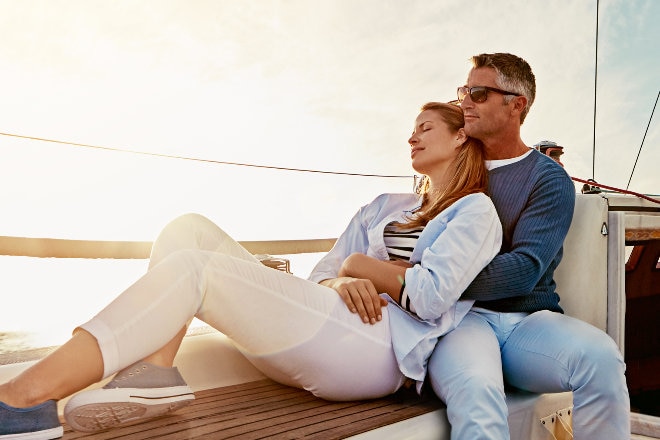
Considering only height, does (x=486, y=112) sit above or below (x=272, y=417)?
above

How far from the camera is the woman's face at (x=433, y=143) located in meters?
1.81

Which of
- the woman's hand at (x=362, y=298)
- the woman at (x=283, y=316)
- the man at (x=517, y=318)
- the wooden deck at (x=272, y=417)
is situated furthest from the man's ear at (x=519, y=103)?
the wooden deck at (x=272, y=417)

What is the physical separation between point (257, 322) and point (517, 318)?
720 millimetres

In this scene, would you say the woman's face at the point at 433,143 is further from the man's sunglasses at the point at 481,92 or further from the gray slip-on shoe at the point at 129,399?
the gray slip-on shoe at the point at 129,399

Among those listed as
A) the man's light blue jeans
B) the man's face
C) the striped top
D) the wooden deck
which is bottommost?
the wooden deck

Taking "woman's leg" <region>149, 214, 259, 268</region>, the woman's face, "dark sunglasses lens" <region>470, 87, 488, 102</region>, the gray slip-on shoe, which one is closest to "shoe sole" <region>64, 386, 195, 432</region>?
the gray slip-on shoe

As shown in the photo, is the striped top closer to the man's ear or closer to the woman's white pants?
the woman's white pants

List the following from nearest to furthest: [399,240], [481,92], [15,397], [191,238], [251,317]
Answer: [15,397]
[251,317]
[191,238]
[399,240]
[481,92]

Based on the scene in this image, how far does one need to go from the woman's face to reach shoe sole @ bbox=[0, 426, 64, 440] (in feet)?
3.87

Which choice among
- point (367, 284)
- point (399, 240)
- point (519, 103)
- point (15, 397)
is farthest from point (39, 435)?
point (519, 103)

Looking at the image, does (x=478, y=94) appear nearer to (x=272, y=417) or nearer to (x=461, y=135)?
(x=461, y=135)

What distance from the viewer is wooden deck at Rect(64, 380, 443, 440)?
1.24 m

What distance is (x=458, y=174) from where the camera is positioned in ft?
5.81

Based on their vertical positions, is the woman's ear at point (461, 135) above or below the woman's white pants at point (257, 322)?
above
